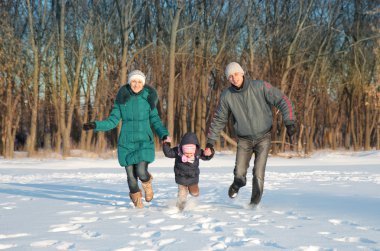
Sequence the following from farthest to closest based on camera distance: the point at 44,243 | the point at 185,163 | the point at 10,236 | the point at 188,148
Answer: the point at 185,163, the point at 188,148, the point at 10,236, the point at 44,243

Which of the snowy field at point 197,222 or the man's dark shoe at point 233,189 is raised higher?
the man's dark shoe at point 233,189

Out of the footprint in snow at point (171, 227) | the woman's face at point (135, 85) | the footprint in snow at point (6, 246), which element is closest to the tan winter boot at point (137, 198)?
the woman's face at point (135, 85)

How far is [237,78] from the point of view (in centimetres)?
622

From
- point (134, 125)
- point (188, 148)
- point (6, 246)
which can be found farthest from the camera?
point (134, 125)

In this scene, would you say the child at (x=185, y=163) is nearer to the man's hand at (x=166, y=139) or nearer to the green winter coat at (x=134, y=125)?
the man's hand at (x=166, y=139)

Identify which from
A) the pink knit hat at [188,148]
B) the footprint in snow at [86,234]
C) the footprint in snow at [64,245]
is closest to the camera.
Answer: the footprint in snow at [64,245]

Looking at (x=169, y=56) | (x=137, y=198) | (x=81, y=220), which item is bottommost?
(x=81, y=220)

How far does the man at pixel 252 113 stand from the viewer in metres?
6.26

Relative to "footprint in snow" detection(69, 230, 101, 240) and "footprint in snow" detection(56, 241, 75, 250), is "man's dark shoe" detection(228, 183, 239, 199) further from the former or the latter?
"footprint in snow" detection(56, 241, 75, 250)

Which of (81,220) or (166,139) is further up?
(166,139)

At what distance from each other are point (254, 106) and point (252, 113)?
0.32 feet

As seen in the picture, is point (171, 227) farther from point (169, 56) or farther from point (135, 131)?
point (169, 56)

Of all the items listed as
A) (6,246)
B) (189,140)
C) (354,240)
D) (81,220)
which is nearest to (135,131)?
(189,140)

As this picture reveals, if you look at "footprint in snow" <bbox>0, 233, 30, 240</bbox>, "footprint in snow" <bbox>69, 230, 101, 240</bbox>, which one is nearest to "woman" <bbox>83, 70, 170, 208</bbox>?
"footprint in snow" <bbox>69, 230, 101, 240</bbox>
